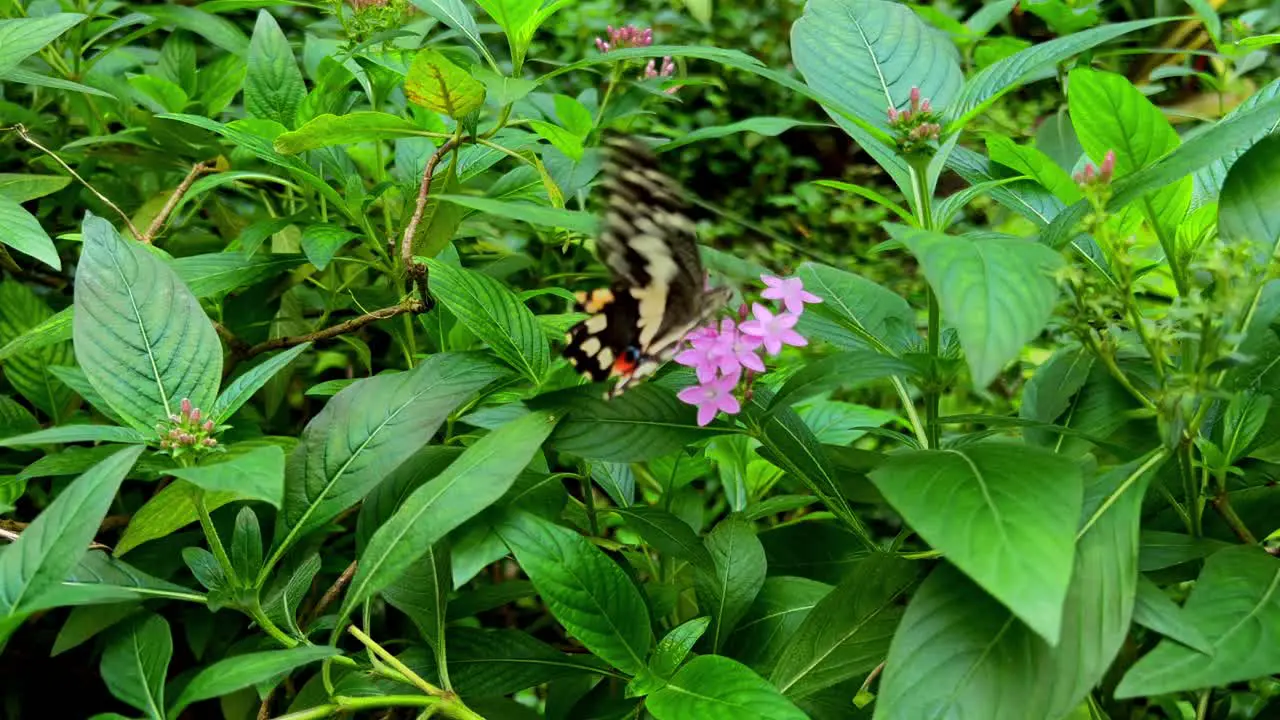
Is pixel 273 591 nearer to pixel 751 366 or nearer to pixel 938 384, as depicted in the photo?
pixel 751 366

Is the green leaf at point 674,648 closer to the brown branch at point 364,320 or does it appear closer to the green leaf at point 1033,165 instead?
the brown branch at point 364,320

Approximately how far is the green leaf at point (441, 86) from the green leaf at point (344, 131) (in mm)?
33

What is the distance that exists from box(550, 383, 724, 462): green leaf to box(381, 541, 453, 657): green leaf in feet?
0.63

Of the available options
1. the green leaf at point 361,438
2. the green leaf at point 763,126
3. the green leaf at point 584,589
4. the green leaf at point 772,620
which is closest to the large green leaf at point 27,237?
the green leaf at point 361,438

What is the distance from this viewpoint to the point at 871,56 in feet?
3.51

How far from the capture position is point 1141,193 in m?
0.78

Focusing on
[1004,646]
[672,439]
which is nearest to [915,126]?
[672,439]

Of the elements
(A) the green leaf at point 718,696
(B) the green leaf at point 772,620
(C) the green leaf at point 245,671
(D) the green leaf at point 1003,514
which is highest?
(D) the green leaf at point 1003,514

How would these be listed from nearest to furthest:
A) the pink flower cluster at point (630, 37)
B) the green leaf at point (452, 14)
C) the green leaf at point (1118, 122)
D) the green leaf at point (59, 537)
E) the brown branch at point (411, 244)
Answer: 1. the green leaf at point (59, 537)
2. the green leaf at point (1118, 122)
3. the brown branch at point (411, 244)
4. the green leaf at point (452, 14)
5. the pink flower cluster at point (630, 37)

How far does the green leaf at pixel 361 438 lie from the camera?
2.90 ft

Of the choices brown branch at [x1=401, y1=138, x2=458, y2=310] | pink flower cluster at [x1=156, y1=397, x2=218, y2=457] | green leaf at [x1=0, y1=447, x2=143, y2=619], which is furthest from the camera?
brown branch at [x1=401, y1=138, x2=458, y2=310]

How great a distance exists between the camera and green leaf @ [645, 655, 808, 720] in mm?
759

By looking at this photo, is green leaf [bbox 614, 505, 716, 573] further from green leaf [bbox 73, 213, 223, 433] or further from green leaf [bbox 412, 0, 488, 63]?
green leaf [bbox 412, 0, 488, 63]

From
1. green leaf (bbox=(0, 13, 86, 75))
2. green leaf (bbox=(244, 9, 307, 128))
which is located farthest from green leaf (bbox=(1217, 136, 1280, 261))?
green leaf (bbox=(0, 13, 86, 75))
